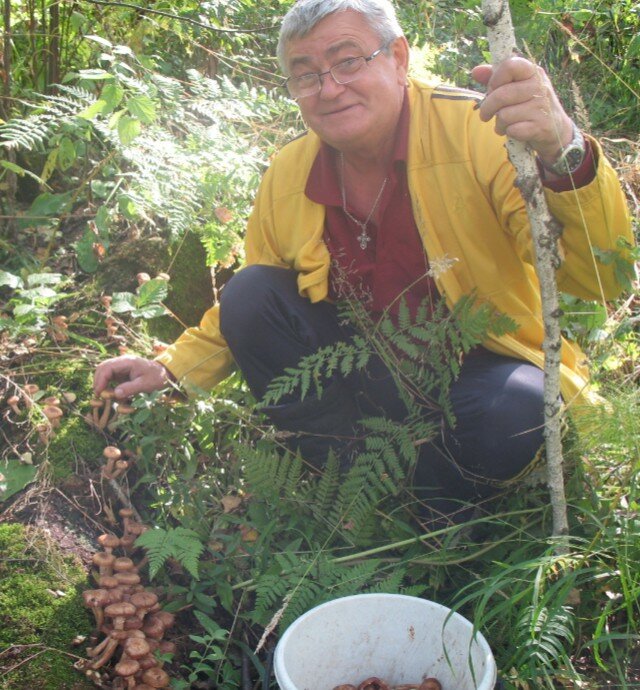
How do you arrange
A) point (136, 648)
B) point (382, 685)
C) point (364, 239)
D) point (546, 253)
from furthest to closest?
point (364, 239) < point (136, 648) < point (382, 685) < point (546, 253)

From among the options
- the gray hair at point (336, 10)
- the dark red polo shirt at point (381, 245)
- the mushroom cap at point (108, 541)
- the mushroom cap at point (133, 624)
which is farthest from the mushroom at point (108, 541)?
the gray hair at point (336, 10)

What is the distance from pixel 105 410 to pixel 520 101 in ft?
6.32

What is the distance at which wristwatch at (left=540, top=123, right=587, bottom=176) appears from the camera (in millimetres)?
2115

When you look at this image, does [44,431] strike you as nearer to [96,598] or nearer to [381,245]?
[96,598]

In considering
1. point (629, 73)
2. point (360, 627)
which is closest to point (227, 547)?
point (360, 627)

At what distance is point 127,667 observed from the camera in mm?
2301

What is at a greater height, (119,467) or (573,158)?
(573,158)

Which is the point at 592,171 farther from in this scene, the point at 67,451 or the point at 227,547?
the point at 67,451

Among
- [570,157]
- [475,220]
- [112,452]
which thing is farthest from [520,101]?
[112,452]

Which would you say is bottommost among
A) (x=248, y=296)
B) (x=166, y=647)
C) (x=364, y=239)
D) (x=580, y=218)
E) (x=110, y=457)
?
(x=166, y=647)

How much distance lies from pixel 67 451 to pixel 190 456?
46 centimetres

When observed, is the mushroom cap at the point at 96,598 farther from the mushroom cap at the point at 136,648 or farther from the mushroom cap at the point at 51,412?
the mushroom cap at the point at 51,412

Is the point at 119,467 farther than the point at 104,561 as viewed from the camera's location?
Yes

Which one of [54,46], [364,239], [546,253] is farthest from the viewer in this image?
[54,46]
